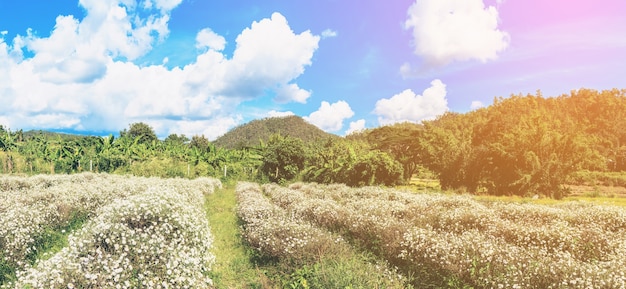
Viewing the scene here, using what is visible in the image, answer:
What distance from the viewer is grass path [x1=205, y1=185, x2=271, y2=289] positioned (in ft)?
31.7

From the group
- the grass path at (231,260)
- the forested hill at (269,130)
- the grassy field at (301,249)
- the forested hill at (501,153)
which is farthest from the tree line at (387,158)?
the forested hill at (269,130)

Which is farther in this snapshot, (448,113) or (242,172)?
(448,113)

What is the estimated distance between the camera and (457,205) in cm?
1834

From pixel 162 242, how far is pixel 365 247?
244 inches

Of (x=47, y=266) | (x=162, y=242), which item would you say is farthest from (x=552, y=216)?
(x=47, y=266)

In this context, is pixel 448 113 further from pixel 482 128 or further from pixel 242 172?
pixel 242 172

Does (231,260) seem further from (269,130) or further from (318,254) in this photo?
(269,130)

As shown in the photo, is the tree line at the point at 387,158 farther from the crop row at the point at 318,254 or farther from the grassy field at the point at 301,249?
the crop row at the point at 318,254

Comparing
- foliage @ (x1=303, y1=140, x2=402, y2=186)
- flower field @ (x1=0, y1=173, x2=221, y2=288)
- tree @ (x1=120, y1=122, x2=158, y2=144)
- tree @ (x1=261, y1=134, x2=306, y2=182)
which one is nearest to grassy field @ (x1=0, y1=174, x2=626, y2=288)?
flower field @ (x1=0, y1=173, x2=221, y2=288)

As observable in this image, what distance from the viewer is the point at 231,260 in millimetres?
11758

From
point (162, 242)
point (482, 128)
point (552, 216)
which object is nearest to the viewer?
point (162, 242)

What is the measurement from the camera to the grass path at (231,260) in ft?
31.7

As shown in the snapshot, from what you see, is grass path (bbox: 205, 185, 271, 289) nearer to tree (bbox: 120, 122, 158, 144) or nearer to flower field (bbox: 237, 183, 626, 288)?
flower field (bbox: 237, 183, 626, 288)

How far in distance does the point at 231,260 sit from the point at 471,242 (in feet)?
22.7
